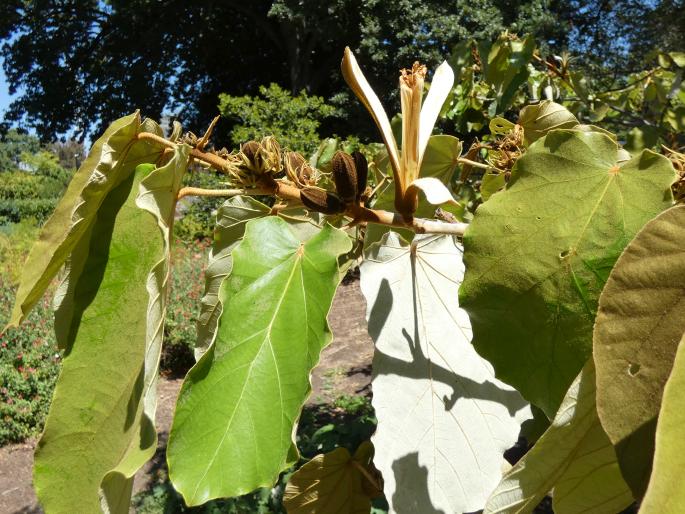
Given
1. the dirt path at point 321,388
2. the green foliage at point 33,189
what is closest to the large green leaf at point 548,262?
the dirt path at point 321,388

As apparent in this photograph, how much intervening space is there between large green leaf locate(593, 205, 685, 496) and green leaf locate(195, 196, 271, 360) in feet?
1.31

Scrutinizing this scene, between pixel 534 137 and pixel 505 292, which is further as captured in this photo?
pixel 534 137

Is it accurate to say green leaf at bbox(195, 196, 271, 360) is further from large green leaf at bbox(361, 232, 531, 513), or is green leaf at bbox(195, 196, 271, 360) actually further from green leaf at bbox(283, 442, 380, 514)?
green leaf at bbox(283, 442, 380, 514)

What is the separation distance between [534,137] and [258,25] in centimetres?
1480

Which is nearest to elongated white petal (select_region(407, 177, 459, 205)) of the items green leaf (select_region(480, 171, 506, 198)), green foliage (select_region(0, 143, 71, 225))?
green leaf (select_region(480, 171, 506, 198))

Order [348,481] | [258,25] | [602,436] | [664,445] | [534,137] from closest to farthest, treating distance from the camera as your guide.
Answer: [664,445]
[602,436]
[534,137]
[348,481]
[258,25]

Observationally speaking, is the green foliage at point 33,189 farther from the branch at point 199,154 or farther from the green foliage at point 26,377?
the branch at point 199,154

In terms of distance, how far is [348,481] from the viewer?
1.12m

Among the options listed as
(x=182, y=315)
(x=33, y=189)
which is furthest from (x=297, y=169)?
(x=33, y=189)

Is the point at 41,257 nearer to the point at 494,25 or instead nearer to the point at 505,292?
the point at 505,292

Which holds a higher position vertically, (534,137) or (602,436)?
(534,137)

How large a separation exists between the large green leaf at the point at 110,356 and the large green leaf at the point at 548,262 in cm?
26

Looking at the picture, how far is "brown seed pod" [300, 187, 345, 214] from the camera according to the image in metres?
0.52

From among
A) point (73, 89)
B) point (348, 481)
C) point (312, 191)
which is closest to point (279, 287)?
point (312, 191)
